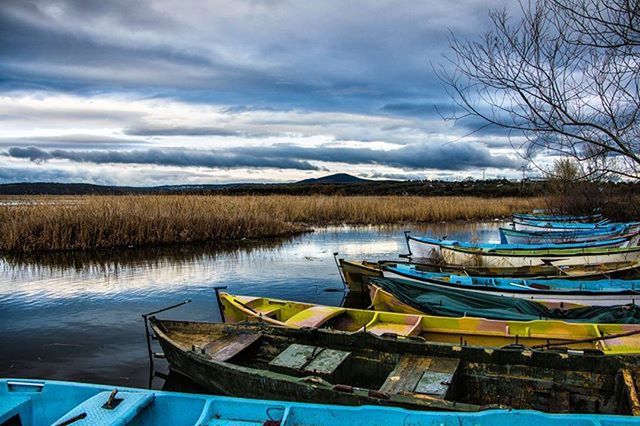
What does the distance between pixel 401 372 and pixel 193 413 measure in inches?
88.1

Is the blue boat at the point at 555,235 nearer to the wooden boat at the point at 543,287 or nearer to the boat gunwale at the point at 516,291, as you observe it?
the wooden boat at the point at 543,287

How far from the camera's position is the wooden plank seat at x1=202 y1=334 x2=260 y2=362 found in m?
5.70

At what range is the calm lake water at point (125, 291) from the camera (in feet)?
25.0

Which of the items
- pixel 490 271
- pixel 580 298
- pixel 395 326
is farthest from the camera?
pixel 490 271

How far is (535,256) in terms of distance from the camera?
1274 centimetres

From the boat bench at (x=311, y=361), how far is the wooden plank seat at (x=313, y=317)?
0.98 metres

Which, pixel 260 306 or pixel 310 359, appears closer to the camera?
pixel 310 359

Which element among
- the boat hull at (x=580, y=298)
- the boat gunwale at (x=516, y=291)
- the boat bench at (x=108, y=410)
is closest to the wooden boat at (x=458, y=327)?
the boat hull at (x=580, y=298)

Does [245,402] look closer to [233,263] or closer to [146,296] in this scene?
[146,296]

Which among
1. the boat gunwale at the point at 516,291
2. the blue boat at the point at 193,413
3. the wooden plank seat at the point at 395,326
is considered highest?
the blue boat at the point at 193,413

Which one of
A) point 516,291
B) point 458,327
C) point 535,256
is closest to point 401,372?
point 458,327

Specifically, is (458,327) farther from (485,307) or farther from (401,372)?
(401,372)

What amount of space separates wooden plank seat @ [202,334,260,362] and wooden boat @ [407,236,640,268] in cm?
849

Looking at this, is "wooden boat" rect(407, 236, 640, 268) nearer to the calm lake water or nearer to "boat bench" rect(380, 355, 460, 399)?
the calm lake water
